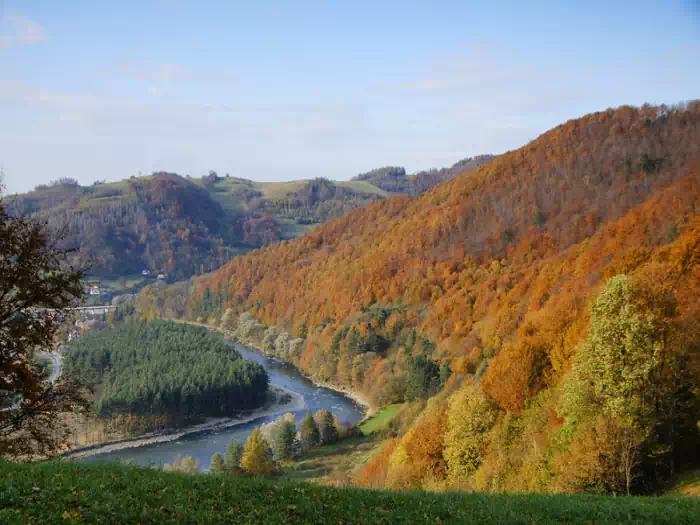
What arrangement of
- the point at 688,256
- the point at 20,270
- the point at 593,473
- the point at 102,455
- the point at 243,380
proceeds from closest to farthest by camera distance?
the point at 20,270 < the point at 593,473 < the point at 688,256 < the point at 102,455 < the point at 243,380

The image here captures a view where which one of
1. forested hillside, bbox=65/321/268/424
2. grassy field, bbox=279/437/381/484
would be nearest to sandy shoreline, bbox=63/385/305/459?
forested hillside, bbox=65/321/268/424

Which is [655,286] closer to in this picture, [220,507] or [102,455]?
[220,507]

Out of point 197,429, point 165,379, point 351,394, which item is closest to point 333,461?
point 197,429

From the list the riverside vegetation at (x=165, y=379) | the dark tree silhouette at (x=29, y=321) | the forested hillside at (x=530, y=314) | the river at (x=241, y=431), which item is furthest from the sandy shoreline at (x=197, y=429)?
the dark tree silhouette at (x=29, y=321)

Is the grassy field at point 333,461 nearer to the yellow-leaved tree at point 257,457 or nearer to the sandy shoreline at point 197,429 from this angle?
the yellow-leaved tree at point 257,457

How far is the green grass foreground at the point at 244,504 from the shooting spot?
11.7 metres

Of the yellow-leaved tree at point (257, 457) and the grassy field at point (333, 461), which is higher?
the yellow-leaved tree at point (257, 457)

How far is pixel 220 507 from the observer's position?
1337 cm

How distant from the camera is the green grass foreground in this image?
38.4 ft

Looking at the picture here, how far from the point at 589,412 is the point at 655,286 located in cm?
816

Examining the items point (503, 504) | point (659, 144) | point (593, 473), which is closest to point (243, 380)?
point (593, 473)

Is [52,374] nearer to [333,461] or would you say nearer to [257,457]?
[257,457]

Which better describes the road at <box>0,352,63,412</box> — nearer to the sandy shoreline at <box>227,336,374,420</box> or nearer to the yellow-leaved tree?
the yellow-leaved tree

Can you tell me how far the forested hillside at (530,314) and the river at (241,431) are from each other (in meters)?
4.79
